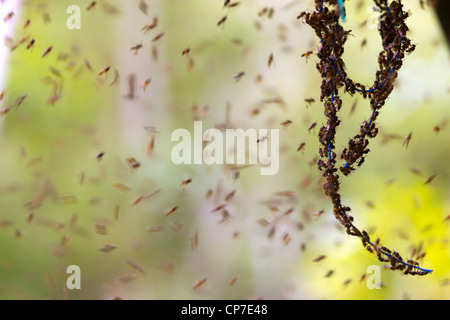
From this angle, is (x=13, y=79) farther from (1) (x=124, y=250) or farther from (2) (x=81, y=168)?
(1) (x=124, y=250)

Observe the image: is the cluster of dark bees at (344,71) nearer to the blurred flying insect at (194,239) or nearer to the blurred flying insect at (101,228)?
the blurred flying insect at (194,239)

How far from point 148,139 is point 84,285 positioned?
1.76 metres

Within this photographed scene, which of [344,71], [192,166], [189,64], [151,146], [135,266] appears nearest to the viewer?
[344,71]

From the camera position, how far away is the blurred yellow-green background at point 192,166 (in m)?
5.15

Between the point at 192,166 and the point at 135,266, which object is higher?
the point at 192,166

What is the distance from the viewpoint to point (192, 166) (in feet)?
18.4

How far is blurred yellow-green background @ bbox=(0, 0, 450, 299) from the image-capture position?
5.15 meters

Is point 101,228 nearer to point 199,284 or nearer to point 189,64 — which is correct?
point 199,284

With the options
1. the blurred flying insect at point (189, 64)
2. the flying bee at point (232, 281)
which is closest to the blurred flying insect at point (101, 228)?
the flying bee at point (232, 281)

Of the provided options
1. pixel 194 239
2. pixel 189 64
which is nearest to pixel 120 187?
pixel 194 239

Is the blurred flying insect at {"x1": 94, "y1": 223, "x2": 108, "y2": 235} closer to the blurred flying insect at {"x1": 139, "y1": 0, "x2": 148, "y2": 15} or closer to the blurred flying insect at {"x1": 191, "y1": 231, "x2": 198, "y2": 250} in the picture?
the blurred flying insect at {"x1": 191, "y1": 231, "x2": 198, "y2": 250}

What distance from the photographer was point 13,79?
209 inches
